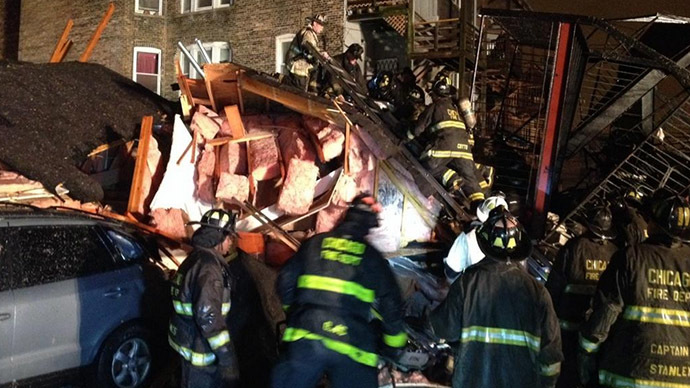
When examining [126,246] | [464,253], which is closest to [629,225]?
[464,253]

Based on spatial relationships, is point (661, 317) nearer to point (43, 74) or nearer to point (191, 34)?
point (43, 74)

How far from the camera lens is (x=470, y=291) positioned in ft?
11.5

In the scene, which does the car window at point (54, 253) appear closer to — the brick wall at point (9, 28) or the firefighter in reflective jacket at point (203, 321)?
the firefighter in reflective jacket at point (203, 321)

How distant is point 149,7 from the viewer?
61.5ft

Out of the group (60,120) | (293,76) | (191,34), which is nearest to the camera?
(60,120)

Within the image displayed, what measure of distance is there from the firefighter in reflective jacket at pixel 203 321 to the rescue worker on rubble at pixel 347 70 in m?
4.68

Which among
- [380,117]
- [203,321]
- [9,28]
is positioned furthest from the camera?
[9,28]

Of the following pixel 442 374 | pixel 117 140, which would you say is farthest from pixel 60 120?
pixel 442 374

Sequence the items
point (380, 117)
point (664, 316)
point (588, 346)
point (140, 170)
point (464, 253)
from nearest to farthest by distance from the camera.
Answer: point (664, 316) → point (588, 346) → point (464, 253) → point (140, 170) → point (380, 117)

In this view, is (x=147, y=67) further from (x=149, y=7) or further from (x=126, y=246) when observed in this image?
(x=126, y=246)

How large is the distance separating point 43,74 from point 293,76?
3.57 m

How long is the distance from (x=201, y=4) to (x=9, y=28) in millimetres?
8553

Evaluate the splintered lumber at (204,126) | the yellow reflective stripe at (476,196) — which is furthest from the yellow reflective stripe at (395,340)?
the splintered lumber at (204,126)

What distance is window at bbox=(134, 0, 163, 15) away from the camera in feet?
60.8
